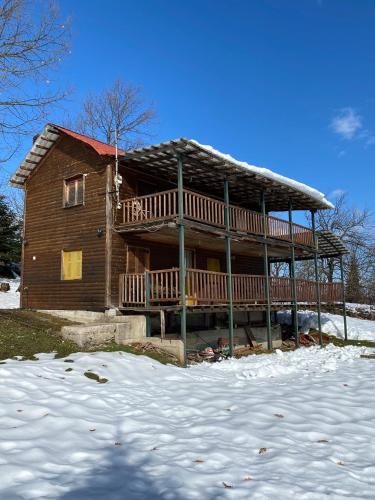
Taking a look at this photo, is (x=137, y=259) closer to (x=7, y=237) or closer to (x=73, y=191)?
(x=73, y=191)

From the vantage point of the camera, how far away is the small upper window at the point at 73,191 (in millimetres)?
17344

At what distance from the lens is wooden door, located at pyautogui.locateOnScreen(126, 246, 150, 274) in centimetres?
1644

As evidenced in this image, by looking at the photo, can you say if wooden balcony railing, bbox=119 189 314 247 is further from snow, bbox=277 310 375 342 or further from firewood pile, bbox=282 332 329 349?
snow, bbox=277 310 375 342

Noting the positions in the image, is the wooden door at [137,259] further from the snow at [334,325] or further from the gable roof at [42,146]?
the snow at [334,325]

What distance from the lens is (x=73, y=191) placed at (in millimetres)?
17703

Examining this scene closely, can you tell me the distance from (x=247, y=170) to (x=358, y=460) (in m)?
12.0

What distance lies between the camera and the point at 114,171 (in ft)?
53.6

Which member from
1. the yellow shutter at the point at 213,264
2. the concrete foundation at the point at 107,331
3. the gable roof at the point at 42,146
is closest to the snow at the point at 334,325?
the yellow shutter at the point at 213,264

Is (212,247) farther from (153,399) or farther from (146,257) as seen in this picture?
(153,399)

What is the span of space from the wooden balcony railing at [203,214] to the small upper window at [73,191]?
2.18m

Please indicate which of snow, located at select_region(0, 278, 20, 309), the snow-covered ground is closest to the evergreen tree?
snow, located at select_region(0, 278, 20, 309)

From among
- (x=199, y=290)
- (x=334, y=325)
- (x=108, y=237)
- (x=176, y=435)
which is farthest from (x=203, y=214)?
(x=334, y=325)

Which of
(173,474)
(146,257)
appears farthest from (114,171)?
(173,474)

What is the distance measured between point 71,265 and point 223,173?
668 centimetres
